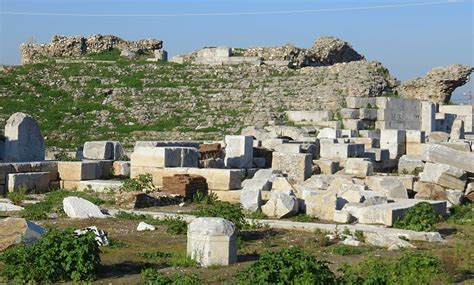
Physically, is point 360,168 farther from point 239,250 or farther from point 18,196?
point 239,250

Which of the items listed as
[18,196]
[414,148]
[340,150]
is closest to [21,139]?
[18,196]

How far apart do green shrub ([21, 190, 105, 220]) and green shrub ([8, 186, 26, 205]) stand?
1.30 feet

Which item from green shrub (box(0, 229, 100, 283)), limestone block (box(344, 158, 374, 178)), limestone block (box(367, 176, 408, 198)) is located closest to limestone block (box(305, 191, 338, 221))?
limestone block (box(367, 176, 408, 198))

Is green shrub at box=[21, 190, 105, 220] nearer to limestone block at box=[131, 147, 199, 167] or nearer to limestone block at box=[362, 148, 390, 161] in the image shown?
limestone block at box=[131, 147, 199, 167]

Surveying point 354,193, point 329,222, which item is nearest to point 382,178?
point 354,193

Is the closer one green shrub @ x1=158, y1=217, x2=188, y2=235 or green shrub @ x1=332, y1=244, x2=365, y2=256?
green shrub @ x1=332, y1=244, x2=365, y2=256

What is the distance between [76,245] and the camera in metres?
9.56

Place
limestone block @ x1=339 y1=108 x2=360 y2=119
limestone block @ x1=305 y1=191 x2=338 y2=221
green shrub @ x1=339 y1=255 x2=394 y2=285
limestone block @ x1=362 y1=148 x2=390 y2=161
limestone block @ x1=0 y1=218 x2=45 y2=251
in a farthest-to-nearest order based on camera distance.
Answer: limestone block @ x1=339 y1=108 x2=360 y2=119, limestone block @ x1=362 y1=148 x2=390 y2=161, limestone block @ x1=305 y1=191 x2=338 y2=221, limestone block @ x1=0 y1=218 x2=45 y2=251, green shrub @ x1=339 y1=255 x2=394 y2=285

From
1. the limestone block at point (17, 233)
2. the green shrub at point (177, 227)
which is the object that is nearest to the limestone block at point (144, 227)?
Answer: the green shrub at point (177, 227)

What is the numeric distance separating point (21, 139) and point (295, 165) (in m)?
6.35

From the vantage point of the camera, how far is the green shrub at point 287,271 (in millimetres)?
8383

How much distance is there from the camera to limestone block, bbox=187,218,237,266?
A: 34.4ft

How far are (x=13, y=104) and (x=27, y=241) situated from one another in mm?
21683

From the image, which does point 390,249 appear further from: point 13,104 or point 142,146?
point 13,104
